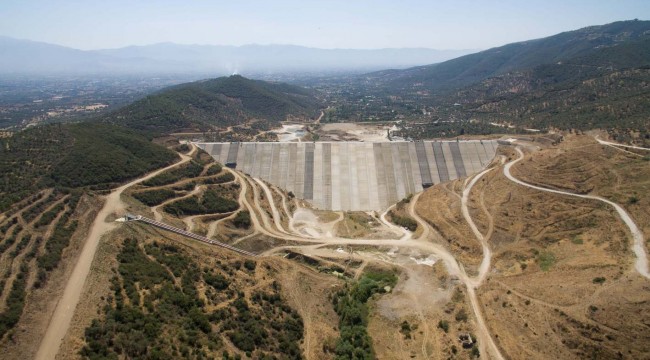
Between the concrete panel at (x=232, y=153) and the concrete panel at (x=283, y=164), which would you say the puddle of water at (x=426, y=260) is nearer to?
the concrete panel at (x=283, y=164)

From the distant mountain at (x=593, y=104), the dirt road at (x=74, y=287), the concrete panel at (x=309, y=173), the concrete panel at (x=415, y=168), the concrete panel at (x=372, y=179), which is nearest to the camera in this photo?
the dirt road at (x=74, y=287)

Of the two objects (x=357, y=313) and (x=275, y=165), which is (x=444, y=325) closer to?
(x=357, y=313)

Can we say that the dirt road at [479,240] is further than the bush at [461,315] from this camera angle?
Yes

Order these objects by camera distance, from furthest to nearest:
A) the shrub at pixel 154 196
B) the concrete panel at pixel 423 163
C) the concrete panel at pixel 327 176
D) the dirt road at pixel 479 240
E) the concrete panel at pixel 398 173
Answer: the concrete panel at pixel 423 163
the concrete panel at pixel 398 173
the concrete panel at pixel 327 176
the shrub at pixel 154 196
the dirt road at pixel 479 240

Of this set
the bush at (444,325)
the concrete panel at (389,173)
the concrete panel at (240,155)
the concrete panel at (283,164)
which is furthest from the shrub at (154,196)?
the concrete panel at (389,173)

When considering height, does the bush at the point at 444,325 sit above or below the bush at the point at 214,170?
below

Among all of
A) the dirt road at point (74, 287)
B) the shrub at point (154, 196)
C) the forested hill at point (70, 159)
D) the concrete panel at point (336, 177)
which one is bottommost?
the concrete panel at point (336, 177)

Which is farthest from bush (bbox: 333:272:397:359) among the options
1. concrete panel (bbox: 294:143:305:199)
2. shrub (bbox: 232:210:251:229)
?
concrete panel (bbox: 294:143:305:199)
